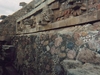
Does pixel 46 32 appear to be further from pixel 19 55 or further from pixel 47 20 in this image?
pixel 19 55

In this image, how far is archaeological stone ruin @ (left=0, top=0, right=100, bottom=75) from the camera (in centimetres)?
243

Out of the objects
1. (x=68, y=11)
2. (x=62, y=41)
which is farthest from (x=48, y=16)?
(x=62, y=41)

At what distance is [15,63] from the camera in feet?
20.8

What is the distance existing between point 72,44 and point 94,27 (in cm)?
54

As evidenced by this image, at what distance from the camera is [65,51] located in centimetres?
304

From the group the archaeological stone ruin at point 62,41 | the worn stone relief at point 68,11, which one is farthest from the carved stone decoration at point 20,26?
the worn stone relief at point 68,11

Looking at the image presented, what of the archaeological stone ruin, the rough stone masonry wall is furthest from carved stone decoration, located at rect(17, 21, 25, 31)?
the rough stone masonry wall

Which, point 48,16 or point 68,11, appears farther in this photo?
point 48,16

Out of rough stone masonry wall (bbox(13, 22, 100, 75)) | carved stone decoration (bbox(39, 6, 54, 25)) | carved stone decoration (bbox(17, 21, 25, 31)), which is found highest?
carved stone decoration (bbox(39, 6, 54, 25))

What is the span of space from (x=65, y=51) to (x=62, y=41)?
0.80ft

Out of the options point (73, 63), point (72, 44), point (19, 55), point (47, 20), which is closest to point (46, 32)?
point (47, 20)

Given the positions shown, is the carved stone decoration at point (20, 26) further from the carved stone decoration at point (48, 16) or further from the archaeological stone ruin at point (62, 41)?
the carved stone decoration at point (48, 16)

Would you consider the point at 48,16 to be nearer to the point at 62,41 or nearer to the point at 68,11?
the point at 68,11

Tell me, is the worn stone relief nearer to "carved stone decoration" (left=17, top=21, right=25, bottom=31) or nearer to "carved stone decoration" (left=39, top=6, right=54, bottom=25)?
"carved stone decoration" (left=39, top=6, right=54, bottom=25)
